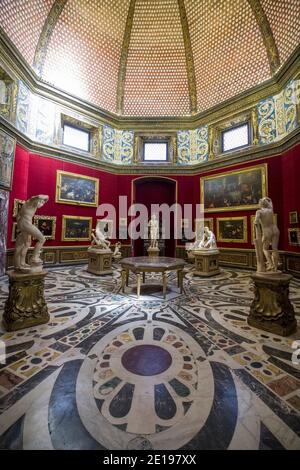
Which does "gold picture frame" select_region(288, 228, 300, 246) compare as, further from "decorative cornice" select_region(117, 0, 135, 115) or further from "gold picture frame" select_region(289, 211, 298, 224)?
"decorative cornice" select_region(117, 0, 135, 115)

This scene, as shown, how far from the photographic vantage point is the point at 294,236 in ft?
27.2

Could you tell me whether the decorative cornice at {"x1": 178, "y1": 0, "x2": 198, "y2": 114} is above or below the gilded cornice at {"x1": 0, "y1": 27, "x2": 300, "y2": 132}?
above

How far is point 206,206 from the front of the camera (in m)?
12.0

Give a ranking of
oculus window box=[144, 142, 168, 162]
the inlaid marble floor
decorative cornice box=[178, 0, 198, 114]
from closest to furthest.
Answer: the inlaid marble floor
decorative cornice box=[178, 0, 198, 114]
oculus window box=[144, 142, 168, 162]

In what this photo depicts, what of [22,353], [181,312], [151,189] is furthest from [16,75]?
[181,312]

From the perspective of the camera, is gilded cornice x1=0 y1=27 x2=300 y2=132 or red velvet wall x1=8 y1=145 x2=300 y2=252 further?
red velvet wall x1=8 y1=145 x2=300 y2=252

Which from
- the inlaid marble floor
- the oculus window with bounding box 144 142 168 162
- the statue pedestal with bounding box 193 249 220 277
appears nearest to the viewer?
the inlaid marble floor

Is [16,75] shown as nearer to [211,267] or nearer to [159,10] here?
[159,10]

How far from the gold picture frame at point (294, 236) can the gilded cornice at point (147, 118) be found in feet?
21.4

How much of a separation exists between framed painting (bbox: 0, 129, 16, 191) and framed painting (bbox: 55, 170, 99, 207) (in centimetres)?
244

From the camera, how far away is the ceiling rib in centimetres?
916

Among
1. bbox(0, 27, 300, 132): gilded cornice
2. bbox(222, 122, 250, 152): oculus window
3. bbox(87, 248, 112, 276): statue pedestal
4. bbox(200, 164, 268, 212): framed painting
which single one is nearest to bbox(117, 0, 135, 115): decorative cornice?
bbox(0, 27, 300, 132): gilded cornice

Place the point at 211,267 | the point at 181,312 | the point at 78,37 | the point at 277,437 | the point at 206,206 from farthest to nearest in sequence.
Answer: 1. the point at 206,206
2. the point at 78,37
3. the point at 211,267
4. the point at 181,312
5. the point at 277,437

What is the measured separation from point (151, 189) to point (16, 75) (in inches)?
357
